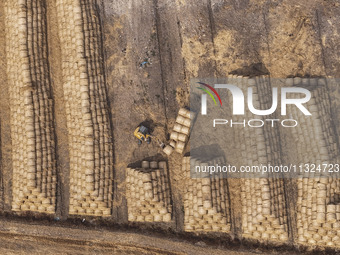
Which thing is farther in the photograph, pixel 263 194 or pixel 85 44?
pixel 85 44

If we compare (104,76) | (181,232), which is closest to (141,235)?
(181,232)

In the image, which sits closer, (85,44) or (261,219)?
(261,219)

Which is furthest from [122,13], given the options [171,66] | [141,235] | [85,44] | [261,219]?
[261,219]

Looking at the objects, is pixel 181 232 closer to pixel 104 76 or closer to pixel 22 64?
pixel 104 76

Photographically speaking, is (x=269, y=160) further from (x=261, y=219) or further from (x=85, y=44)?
(x=85, y=44)

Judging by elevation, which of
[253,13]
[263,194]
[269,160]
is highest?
[253,13]

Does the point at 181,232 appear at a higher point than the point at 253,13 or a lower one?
lower

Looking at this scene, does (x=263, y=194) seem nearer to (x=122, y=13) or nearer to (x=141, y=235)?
(x=141, y=235)

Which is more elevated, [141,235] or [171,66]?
[171,66]

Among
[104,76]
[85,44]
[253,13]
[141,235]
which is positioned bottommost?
[141,235]
